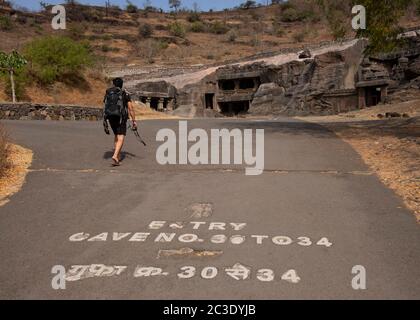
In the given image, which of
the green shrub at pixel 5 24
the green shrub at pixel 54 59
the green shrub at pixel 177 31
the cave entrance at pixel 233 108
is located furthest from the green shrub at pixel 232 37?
the green shrub at pixel 54 59

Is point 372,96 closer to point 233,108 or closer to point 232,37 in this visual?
point 233,108

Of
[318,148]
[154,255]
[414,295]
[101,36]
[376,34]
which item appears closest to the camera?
[414,295]

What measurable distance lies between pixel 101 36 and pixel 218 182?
8126 cm

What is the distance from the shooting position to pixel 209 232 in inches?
228

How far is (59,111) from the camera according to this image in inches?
1032

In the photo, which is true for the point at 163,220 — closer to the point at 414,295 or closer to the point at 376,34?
the point at 414,295

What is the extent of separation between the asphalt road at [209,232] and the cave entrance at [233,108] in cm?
4241

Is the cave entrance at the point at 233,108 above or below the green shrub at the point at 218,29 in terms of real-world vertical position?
below

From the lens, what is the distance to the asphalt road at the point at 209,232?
4281 mm

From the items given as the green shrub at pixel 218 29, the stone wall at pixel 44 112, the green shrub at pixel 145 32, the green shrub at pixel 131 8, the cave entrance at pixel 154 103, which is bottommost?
the stone wall at pixel 44 112

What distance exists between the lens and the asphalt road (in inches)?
169

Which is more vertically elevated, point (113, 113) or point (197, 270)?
point (113, 113)

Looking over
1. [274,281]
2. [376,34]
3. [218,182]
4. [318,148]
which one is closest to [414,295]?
[274,281]

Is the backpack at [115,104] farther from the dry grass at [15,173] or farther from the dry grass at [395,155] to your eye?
the dry grass at [395,155]
